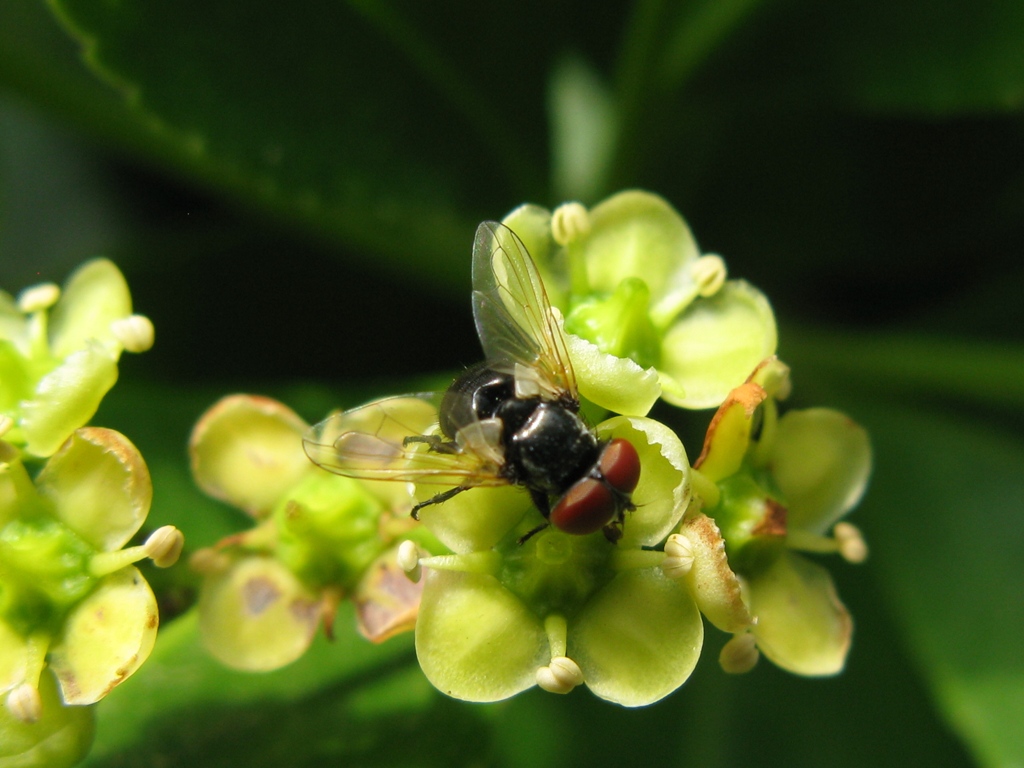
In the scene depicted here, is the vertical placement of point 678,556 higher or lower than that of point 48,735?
higher

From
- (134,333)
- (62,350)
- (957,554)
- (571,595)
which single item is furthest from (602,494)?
(957,554)

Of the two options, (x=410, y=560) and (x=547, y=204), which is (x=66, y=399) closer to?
(x=410, y=560)

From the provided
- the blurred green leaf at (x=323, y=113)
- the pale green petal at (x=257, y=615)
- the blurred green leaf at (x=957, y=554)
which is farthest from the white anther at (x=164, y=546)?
the blurred green leaf at (x=957, y=554)

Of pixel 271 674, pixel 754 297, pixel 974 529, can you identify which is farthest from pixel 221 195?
pixel 974 529

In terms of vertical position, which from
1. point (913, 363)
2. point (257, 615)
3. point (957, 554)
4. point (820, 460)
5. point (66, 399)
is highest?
point (66, 399)

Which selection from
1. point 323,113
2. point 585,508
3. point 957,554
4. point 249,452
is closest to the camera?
point 585,508

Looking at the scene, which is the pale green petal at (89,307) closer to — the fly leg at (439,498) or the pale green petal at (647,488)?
the fly leg at (439,498)

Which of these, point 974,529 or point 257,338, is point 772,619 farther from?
point 257,338
